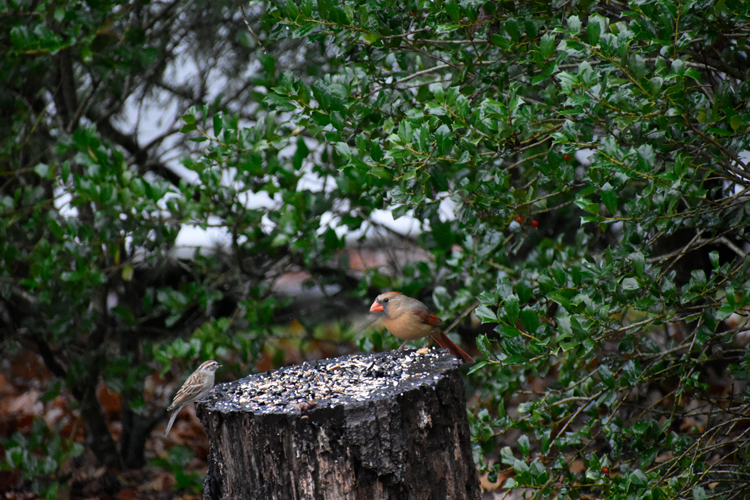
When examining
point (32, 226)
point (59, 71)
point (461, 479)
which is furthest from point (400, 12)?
point (59, 71)

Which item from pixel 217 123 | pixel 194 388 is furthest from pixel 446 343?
pixel 217 123

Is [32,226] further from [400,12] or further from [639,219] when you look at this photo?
[639,219]

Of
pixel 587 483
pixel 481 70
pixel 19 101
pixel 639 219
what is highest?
pixel 19 101

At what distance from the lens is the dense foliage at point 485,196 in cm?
221

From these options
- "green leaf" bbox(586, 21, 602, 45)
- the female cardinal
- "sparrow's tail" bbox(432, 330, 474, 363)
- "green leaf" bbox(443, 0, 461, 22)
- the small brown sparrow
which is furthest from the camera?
A: "sparrow's tail" bbox(432, 330, 474, 363)

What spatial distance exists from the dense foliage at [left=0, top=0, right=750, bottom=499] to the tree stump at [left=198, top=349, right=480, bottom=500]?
305 mm

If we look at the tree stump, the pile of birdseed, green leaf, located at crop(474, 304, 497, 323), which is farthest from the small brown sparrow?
green leaf, located at crop(474, 304, 497, 323)

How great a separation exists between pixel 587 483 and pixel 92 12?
10.9ft

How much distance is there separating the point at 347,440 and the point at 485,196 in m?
1.02

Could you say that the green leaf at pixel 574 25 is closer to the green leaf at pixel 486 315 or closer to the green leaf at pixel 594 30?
the green leaf at pixel 594 30

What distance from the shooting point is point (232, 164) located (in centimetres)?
324

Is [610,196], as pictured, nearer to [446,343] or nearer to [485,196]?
[485,196]

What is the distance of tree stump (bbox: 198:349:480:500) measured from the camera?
2.06 metres

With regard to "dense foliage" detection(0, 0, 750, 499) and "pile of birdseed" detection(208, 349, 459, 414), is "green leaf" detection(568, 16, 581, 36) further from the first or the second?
"pile of birdseed" detection(208, 349, 459, 414)
